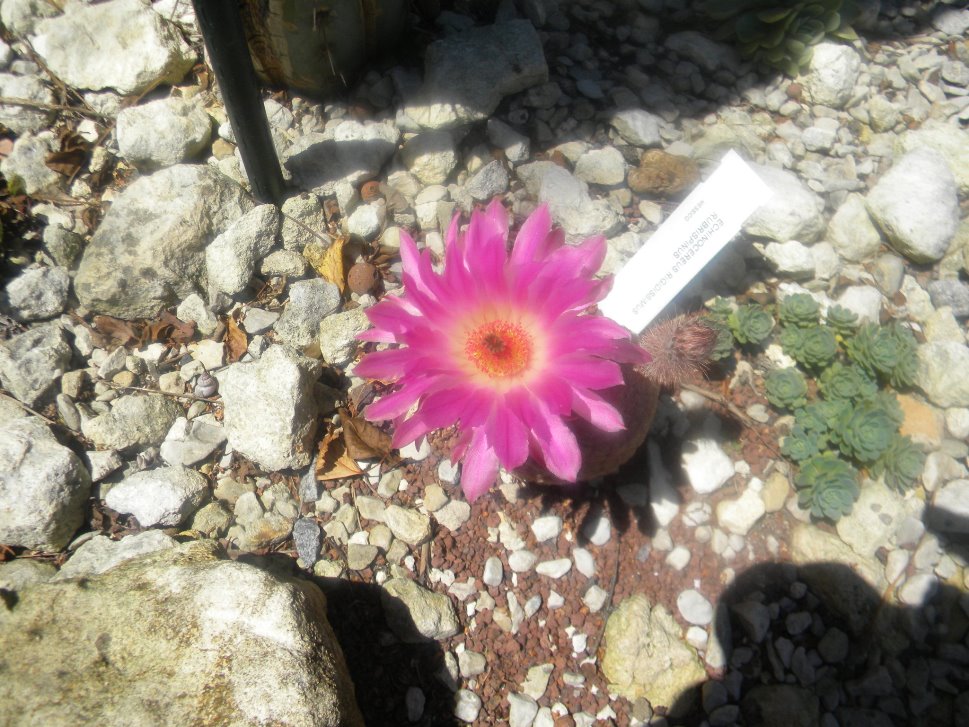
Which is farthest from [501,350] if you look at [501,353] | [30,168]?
[30,168]

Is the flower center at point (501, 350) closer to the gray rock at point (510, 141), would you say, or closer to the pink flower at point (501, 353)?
Result: the pink flower at point (501, 353)

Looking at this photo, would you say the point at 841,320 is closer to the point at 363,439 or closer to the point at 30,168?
the point at 363,439

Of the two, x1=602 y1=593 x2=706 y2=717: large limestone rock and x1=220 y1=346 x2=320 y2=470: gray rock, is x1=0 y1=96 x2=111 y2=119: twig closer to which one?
x1=220 y1=346 x2=320 y2=470: gray rock

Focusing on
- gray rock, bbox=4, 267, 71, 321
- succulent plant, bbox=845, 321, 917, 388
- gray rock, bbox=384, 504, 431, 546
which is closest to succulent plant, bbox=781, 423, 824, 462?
succulent plant, bbox=845, 321, 917, 388

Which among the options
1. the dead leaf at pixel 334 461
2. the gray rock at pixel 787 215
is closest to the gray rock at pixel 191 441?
the dead leaf at pixel 334 461

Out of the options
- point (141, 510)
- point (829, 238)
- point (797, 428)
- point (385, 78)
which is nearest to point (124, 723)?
point (141, 510)
